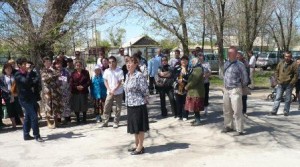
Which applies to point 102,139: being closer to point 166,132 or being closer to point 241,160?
point 166,132

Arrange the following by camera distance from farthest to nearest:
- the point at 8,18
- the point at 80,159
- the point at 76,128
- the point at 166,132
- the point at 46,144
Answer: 1. the point at 8,18
2. the point at 76,128
3. the point at 166,132
4. the point at 46,144
5. the point at 80,159

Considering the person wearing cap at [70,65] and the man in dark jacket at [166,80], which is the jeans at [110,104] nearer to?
the man in dark jacket at [166,80]

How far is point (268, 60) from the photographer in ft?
133

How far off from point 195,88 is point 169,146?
6.56 feet

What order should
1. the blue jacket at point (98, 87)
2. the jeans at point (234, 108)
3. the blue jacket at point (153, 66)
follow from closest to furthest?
the jeans at point (234, 108) < the blue jacket at point (98, 87) < the blue jacket at point (153, 66)

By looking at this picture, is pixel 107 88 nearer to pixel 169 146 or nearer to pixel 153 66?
pixel 169 146

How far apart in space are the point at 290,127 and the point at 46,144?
5.14 m

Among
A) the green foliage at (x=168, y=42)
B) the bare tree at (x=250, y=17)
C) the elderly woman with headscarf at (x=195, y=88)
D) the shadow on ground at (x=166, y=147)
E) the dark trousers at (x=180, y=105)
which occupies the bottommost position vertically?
the shadow on ground at (x=166, y=147)

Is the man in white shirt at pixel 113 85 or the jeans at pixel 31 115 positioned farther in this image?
the man in white shirt at pixel 113 85

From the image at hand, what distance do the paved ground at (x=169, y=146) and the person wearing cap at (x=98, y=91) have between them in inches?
20.8

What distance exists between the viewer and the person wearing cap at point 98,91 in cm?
1053

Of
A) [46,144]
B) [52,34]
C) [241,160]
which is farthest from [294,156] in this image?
[52,34]

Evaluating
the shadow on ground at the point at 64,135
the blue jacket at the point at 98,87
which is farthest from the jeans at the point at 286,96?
the shadow on ground at the point at 64,135

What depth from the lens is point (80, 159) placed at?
738cm
